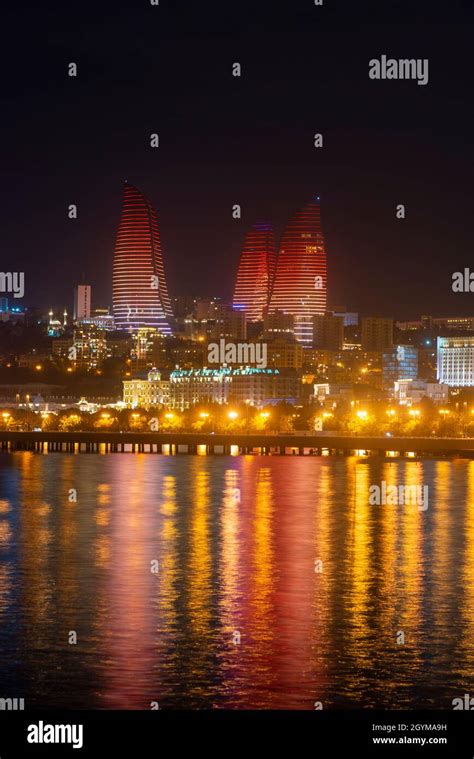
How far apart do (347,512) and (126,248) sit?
150m

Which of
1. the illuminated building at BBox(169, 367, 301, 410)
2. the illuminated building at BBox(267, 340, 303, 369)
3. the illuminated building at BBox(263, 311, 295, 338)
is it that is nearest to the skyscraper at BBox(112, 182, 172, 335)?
the illuminated building at BBox(263, 311, 295, 338)

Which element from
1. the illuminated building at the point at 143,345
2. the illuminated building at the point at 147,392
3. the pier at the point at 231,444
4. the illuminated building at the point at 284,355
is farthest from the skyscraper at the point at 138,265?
the pier at the point at 231,444

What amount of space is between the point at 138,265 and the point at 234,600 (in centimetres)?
16712

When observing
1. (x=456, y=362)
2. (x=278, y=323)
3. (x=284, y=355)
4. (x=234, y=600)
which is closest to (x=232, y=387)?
(x=284, y=355)

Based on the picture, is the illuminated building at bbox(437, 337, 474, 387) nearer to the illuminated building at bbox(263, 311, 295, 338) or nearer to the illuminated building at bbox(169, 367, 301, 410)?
the illuminated building at bbox(263, 311, 295, 338)

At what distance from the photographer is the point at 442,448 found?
89625 mm

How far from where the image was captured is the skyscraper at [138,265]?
191m

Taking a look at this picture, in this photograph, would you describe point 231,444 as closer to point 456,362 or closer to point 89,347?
point 89,347

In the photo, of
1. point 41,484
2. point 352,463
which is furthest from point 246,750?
point 352,463

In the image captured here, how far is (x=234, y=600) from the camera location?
26.8 metres

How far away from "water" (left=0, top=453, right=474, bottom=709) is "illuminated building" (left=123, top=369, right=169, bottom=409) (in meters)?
89.8

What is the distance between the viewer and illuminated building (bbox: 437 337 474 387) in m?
168

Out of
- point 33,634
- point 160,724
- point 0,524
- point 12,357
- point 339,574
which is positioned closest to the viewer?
point 160,724

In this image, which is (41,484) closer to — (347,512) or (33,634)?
(347,512)
